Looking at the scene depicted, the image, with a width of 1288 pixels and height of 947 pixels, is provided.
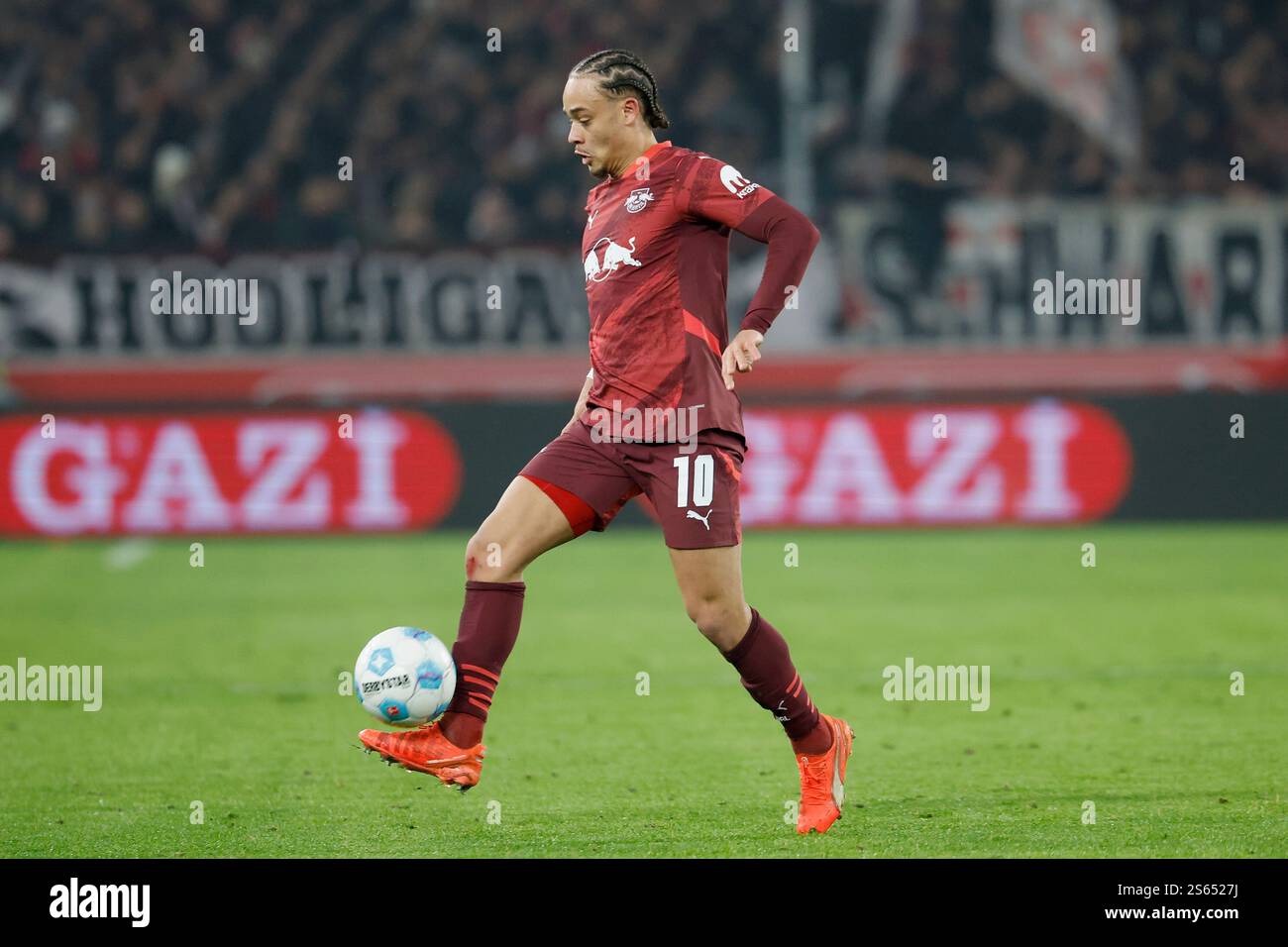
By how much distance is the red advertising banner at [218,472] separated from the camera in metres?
13.3

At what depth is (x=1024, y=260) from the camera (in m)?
14.6

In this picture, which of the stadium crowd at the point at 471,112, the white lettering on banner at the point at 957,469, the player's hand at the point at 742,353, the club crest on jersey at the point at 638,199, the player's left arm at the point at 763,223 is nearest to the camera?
the player's hand at the point at 742,353

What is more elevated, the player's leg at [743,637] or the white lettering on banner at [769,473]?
the white lettering on banner at [769,473]

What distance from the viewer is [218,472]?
43.9 feet

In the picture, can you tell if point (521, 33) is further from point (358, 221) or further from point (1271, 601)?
point (1271, 601)

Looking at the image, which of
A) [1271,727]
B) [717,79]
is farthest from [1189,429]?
[1271,727]

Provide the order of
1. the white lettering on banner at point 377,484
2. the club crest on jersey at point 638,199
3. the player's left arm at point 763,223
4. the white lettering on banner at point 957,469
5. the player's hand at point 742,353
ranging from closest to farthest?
1. the player's hand at point 742,353
2. the player's left arm at point 763,223
3. the club crest on jersey at point 638,199
4. the white lettering on banner at point 957,469
5. the white lettering on banner at point 377,484

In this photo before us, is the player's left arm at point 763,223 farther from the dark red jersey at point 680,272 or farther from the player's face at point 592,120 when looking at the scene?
the player's face at point 592,120

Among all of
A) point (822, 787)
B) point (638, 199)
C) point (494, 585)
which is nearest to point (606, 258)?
point (638, 199)

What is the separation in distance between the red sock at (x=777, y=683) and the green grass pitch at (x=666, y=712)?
10.2 inches

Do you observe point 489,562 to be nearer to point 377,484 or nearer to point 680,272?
point 680,272

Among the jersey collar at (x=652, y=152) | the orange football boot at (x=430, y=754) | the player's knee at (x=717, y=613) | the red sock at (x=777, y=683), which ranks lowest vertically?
the orange football boot at (x=430, y=754)

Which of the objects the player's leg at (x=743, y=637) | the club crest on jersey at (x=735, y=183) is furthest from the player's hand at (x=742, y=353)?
the player's leg at (x=743, y=637)

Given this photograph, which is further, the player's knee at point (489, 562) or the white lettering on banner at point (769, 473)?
the white lettering on banner at point (769, 473)
